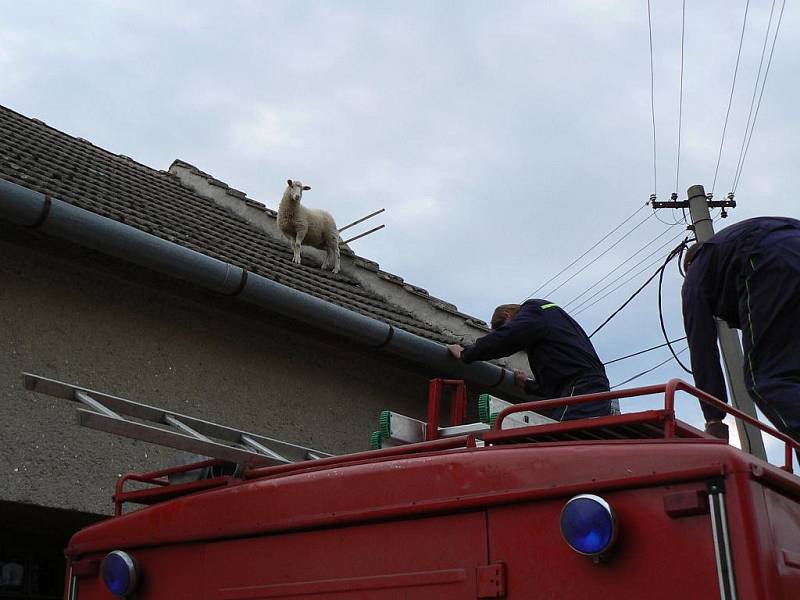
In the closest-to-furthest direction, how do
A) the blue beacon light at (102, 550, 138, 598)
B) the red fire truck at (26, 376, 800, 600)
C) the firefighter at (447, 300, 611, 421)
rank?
1. the red fire truck at (26, 376, 800, 600)
2. the blue beacon light at (102, 550, 138, 598)
3. the firefighter at (447, 300, 611, 421)

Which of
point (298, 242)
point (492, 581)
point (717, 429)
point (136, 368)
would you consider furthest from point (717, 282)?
point (298, 242)

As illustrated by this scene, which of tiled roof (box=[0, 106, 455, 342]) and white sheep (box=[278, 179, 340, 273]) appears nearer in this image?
tiled roof (box=[0, 106, 455, 342])

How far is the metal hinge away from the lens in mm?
2814

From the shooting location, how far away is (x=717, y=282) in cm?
405

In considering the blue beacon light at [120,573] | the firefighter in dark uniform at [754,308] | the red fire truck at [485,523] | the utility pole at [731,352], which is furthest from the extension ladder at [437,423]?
the utility pole at [731,352]

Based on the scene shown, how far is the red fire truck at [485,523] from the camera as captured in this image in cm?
261

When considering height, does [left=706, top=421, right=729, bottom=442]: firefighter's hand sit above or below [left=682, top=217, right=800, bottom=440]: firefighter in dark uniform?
below

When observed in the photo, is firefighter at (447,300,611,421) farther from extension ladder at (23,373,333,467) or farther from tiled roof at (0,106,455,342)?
tiled roof at (0,106,455,342)

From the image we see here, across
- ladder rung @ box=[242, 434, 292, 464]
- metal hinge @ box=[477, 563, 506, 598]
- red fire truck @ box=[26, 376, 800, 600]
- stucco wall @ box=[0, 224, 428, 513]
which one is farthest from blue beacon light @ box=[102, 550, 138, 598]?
stucco wall @ box=[0, 224, 428, 513]

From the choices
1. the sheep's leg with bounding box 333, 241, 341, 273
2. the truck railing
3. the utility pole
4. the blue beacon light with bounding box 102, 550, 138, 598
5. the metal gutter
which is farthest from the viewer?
the utility pole

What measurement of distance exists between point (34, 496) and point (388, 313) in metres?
4.68

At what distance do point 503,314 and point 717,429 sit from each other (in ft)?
10.1

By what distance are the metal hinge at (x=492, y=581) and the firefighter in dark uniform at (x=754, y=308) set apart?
3.48ft

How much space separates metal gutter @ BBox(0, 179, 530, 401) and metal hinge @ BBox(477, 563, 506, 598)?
179 inches
